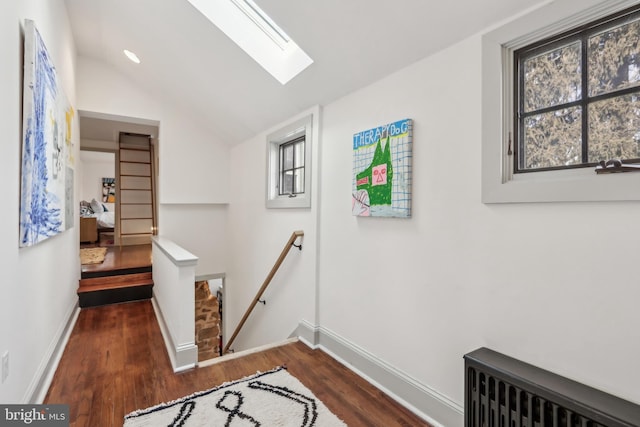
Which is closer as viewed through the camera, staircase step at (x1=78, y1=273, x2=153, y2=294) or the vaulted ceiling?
the vaulted ceiling

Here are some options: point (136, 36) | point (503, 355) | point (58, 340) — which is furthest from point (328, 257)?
point (136, 36)

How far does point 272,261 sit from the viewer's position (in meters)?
3.67

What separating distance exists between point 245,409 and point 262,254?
2.19 meters

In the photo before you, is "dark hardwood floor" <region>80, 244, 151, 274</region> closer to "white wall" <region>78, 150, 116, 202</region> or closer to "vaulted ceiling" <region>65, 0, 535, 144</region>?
"vaulted ceiling" <region>65, 0, 535, 144</region>

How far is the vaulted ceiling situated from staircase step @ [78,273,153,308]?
2383 millimetres

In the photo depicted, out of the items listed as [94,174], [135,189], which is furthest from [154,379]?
[94,174]

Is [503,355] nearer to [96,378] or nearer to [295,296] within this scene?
[295,296]

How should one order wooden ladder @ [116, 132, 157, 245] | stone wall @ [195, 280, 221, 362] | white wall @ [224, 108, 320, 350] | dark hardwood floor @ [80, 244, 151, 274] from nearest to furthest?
white wall @ [224, 108, 320, 350]
dark hardwood floor @ [80, 244, 151, 274]
stone wall @ [195, 280, 221, 362]
wooden ladder @ [116, 132, 157, 245]

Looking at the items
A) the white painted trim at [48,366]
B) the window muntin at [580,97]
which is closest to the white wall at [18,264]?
the white painted trim at [48,366]

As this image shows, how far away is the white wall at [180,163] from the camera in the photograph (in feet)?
13.6

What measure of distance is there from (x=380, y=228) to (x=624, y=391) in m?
1.37

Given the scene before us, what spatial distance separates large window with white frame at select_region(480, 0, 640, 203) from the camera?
1192mm
